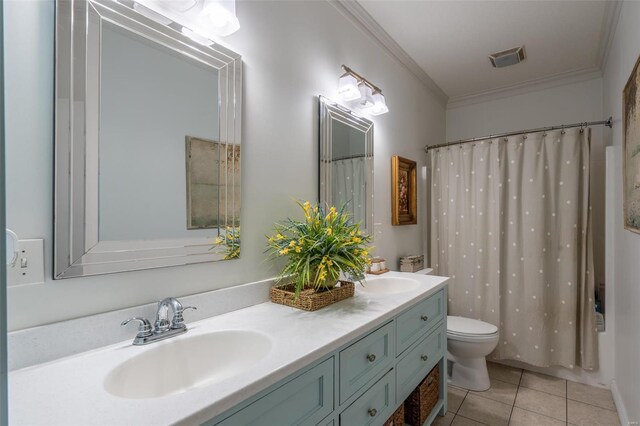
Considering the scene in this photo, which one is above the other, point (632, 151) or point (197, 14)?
point (197, 14)

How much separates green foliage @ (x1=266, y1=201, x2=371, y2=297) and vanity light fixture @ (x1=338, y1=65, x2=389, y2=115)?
0.83 metres

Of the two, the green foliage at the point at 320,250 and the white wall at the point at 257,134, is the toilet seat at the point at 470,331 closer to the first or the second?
the white wall at the point at 257,134

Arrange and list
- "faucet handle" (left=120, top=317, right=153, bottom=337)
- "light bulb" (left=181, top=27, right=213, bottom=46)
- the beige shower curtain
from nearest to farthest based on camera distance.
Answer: "faucet handle" (left=120, top=317, right=153, bottom=337), "light bulb" (left=181, top=27, right=213, bottom=46), the beige shower curtain

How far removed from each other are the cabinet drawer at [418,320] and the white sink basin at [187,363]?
2.16 ft

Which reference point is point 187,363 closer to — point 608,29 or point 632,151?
point 632,151

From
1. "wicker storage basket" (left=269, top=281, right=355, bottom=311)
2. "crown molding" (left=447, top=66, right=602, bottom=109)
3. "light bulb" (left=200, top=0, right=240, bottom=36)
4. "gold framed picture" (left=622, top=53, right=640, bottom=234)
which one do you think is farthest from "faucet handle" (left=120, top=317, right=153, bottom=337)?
"crown molding" (left=447, top=66, right=602, bottom=109)

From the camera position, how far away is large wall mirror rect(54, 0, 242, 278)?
0.92 m

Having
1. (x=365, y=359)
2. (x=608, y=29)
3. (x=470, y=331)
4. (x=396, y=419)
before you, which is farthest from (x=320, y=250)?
(x=608, y=29)

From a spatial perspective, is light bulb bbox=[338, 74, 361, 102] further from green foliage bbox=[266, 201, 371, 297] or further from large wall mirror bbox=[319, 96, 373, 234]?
green foliage bbox=[266, 201, 371, 297]

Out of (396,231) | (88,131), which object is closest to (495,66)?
(396,231)

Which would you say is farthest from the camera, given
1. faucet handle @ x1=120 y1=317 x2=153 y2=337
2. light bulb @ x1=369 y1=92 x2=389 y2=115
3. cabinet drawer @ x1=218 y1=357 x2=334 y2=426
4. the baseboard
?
light bulb @ x1=369 y1=92 x2=389 y2=115

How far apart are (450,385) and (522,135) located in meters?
2.00

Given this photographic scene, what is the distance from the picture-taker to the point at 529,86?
309 centimetres

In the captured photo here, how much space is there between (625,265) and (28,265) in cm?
267
